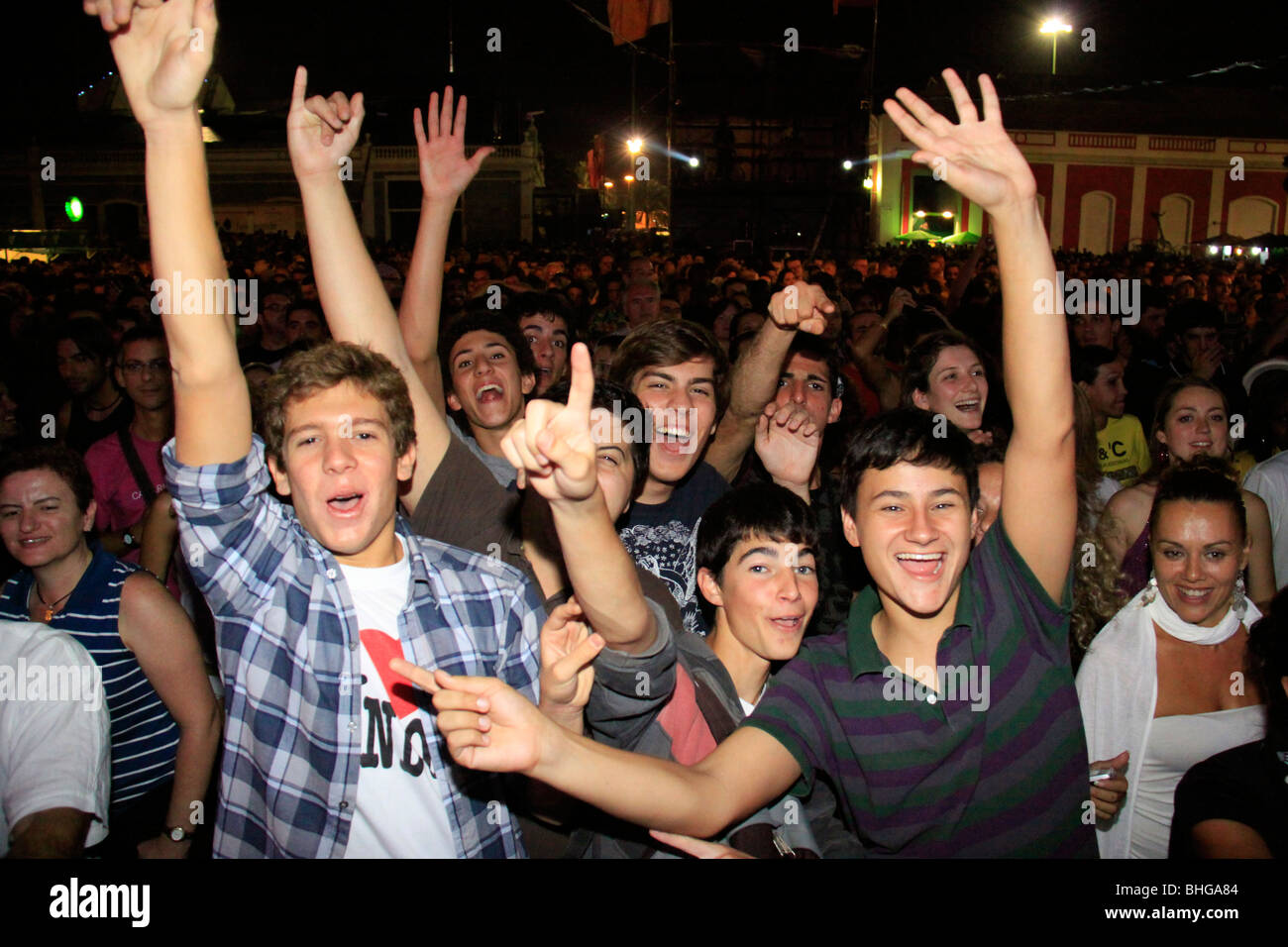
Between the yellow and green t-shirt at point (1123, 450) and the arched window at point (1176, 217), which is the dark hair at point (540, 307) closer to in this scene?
the yellow and green t-shirt at point (1123, 450)

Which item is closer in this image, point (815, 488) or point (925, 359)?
point (815, 488)

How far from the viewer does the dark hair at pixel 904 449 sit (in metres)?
2.13

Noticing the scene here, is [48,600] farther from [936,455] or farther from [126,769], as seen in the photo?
[936,455]

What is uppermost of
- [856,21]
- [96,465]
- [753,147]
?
[856,21]

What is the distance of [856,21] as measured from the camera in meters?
15.1

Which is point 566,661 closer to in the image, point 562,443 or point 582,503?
point 582,503

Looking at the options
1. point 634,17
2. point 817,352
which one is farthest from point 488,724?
point 634,17

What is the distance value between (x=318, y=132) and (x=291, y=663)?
4.59 feet

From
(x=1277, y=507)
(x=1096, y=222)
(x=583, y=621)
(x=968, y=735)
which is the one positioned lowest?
(x=968, y=735)

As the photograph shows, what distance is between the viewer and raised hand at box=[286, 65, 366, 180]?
8.13 feet

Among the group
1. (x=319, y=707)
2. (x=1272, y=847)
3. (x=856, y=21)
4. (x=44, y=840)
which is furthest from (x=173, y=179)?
(x=856, y=21)

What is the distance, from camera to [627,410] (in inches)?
107

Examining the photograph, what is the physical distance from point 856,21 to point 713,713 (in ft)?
50.3

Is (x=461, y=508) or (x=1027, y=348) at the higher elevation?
(x=1027, y=348)
